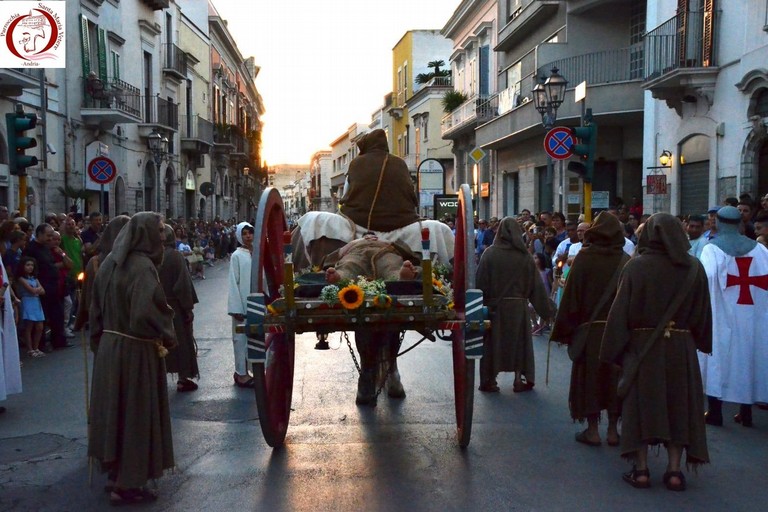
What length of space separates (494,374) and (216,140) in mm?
42688

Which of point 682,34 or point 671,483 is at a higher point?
point 682,34

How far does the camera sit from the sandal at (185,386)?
9111mm

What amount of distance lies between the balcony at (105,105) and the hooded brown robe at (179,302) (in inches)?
726

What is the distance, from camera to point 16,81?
19.5 metres

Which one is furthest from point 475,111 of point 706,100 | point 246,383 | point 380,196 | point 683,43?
point 380,196

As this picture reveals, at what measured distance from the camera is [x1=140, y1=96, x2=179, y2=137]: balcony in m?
32.6

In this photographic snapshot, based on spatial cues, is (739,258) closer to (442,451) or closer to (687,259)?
(687,259)

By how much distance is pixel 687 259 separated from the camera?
18.9ft

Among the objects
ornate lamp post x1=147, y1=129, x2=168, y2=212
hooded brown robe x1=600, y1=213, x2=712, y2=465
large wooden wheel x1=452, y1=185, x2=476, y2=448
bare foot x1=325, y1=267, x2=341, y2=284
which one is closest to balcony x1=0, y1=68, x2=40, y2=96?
ornate lamp post x1=147, y1=129, x2=168, y2=212

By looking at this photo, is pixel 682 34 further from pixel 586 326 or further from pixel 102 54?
pixel 102 54

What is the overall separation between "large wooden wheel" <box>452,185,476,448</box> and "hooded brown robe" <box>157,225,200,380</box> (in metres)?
3.37

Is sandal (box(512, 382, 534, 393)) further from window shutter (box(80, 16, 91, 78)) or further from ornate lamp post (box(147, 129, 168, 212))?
ornate lamp post (box(147, 129, 168, 212))

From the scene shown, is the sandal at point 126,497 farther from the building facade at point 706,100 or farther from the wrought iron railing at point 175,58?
the wrought iron railing at point 175,58

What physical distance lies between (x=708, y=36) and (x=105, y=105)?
58.3 ft
